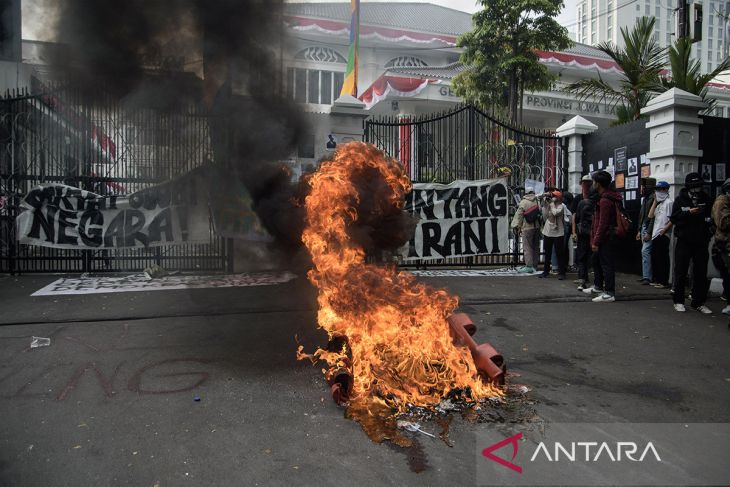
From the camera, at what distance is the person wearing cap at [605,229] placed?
7.39 metres

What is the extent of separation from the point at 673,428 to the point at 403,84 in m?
18.5

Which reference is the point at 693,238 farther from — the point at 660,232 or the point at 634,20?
the point at 634,20

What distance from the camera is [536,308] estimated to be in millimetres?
7055

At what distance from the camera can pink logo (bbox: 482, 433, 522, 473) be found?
2.78 metres

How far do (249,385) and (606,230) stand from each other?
596 centimetres

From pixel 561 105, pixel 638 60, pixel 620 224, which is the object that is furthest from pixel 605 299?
pixel 561 105

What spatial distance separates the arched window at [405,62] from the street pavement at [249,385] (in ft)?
73.6

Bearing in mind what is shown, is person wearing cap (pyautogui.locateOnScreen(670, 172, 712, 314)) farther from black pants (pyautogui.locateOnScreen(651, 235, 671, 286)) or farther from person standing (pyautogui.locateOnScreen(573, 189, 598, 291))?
black pants (pyautogui.locateOnScreen(651, 235, 671, 286))

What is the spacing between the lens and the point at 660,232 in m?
8.24

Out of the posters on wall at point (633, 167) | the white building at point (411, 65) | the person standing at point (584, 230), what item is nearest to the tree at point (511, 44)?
the white building at point (411, 65)

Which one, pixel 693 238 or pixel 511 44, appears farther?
pixel 511 44

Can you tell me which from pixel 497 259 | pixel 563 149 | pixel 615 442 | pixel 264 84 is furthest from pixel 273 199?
pixel 563 149

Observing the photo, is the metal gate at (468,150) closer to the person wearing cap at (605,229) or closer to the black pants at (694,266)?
the person wearing cap at (605,229)

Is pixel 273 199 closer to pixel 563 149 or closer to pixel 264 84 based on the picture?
pixel 264 84
